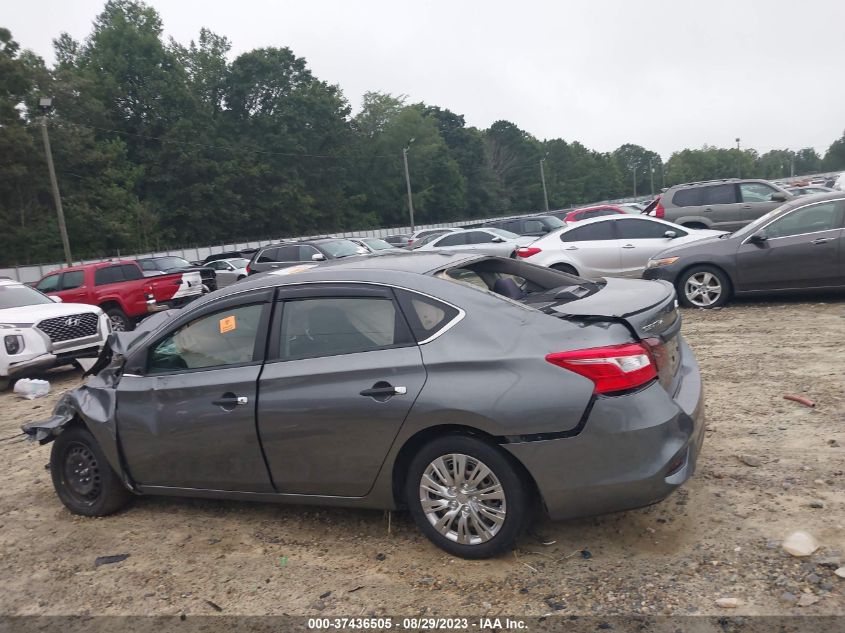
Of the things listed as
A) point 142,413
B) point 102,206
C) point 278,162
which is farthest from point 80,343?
point 278,162

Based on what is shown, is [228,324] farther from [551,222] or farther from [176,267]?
[551,222]

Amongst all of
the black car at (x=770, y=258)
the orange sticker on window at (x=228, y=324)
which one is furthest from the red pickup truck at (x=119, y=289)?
the orange sticker on window at (x=228, y=324)

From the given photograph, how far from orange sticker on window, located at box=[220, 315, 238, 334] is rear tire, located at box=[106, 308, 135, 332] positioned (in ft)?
38.1

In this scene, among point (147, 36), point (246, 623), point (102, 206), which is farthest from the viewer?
point (147, 36)

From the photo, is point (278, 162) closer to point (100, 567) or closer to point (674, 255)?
point (674, 255)

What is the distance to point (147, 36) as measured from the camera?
59000 mm

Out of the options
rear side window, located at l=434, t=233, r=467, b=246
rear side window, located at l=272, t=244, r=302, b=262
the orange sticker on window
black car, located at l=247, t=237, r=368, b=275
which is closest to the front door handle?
the orange sticker on window

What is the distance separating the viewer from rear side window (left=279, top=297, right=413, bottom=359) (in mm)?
3793

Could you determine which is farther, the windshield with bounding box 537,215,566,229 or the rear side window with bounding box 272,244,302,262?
the windshield with bounding box 537,215,566,229

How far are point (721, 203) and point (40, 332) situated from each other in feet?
46.8

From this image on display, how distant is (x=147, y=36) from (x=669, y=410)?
2581 inches

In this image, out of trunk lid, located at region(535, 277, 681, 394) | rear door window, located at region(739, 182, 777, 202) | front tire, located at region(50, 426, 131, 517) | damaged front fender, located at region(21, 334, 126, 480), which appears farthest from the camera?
rear door window, located at region(739, 182, 777, 202)

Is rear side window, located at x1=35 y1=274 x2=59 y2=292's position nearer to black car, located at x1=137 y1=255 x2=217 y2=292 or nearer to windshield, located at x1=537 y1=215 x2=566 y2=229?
black car, located at x1=137 y1=255 x2=217 y2=292

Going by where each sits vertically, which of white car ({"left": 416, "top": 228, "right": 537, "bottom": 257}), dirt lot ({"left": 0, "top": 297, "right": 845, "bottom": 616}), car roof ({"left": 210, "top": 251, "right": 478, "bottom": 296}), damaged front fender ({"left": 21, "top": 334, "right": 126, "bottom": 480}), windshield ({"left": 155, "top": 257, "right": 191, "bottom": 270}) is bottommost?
dirt lot ({"left": 0, "top": 297, "right": 845, "bottom": 616})
